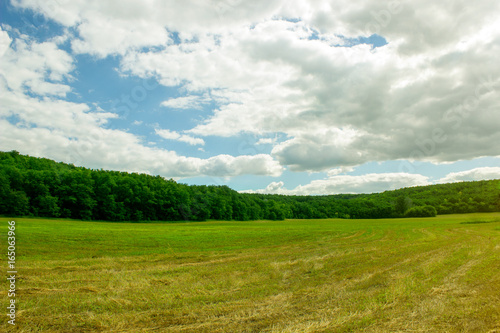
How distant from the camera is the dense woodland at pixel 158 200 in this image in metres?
72.1

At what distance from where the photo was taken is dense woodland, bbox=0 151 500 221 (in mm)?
72125

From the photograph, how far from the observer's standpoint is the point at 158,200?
94.2 meters

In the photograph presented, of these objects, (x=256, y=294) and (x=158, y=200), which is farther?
(x=158, y=200)

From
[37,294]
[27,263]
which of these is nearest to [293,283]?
[37,294]

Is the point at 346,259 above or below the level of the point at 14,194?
below

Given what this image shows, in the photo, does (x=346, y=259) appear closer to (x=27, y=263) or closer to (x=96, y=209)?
(x=27, y=263)

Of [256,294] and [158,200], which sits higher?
[158,200]

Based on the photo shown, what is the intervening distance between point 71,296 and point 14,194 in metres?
70.9

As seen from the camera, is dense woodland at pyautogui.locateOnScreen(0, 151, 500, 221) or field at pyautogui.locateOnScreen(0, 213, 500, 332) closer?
field at pyautogui.locateOnScreen(0, 213, 500, 332)

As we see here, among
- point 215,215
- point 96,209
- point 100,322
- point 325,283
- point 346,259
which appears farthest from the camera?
point 215,215

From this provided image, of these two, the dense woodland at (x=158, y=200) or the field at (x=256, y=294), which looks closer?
the field at (x=256, y=294)

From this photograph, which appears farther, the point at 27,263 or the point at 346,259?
the point at 346,259

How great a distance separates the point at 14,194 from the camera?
214 ft

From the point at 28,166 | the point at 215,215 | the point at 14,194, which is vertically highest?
the point at 28,166
